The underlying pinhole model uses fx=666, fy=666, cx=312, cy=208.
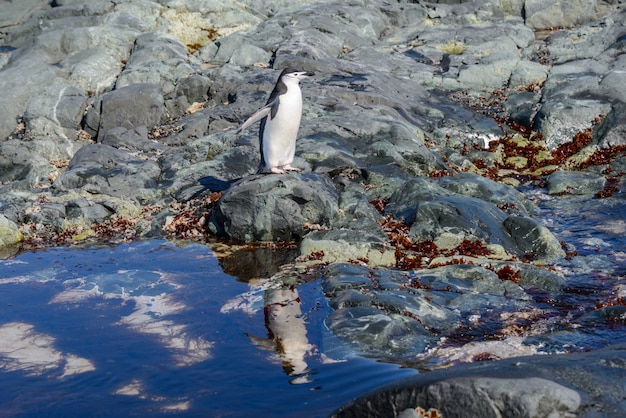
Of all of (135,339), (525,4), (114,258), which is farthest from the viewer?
(525,4)

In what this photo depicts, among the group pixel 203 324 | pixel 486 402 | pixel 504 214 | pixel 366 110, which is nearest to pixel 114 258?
pixel 203 324

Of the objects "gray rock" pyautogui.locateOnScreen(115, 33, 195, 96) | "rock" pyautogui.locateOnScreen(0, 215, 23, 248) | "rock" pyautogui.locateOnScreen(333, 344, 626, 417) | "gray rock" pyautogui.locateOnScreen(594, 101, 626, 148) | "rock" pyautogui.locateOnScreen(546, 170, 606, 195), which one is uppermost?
"gray rock" pyautogui.locateOnScreen(115, 33, 195, 96)

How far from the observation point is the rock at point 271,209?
54.6ft

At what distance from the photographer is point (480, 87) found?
32938 mm

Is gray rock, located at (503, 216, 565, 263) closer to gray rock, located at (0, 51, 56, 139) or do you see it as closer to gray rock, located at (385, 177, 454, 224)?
gray rock, located at (385, 177, 454, 224)

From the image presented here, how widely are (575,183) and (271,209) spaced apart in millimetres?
10551

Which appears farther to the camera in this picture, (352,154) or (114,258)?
(352,154)

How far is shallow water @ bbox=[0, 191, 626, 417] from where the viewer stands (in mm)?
8305

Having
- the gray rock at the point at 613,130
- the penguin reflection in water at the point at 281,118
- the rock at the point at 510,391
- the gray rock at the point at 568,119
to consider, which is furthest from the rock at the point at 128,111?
the rock at the point at 510,391

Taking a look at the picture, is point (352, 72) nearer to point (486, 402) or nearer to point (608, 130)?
point (608, 130)

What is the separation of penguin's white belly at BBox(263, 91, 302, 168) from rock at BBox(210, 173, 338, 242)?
79cm

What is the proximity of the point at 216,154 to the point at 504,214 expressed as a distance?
10.3m

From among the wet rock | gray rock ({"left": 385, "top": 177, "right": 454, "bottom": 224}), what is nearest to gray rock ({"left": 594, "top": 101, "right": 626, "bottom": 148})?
gray rock ({"left": 385, "top": 177, "right": 454, "bottom": 224})

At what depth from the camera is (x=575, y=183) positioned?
21.3 metres
